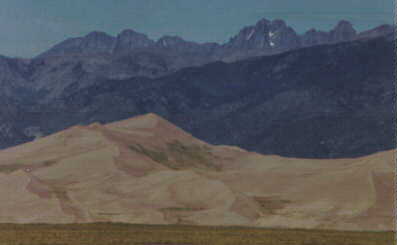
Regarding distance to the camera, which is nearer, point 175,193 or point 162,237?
point 162,237

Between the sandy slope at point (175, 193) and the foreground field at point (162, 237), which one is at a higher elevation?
the foreground field at point (162, 237)

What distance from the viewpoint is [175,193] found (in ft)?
430

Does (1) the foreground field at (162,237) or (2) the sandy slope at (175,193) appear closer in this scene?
(1) the foreground field at (162,237)

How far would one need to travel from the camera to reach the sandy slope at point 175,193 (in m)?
114

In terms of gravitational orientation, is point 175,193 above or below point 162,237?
below

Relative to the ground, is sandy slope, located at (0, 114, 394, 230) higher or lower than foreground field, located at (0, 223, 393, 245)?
lower

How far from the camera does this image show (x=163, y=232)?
85875mm

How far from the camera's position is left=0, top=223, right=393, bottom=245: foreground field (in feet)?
232

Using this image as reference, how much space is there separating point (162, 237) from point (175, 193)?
53.1m

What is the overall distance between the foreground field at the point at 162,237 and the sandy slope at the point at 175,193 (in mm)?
22540

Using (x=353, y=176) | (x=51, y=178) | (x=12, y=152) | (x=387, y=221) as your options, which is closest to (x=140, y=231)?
(x=387, y=221)

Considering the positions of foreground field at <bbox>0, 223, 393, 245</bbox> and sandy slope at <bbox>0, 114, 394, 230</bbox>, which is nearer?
foreground field at <bbox>0, 223, 393, 245</bbox>

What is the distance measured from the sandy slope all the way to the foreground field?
74.0ft

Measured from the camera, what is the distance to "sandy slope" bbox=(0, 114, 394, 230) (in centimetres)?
11375
